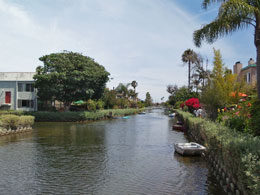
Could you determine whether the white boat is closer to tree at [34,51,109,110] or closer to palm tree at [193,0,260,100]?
palm tree at [193,0,260,100]

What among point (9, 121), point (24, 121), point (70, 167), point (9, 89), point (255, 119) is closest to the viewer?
point (255, 119)

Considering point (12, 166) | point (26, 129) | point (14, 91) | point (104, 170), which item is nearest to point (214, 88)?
point (104, 170)

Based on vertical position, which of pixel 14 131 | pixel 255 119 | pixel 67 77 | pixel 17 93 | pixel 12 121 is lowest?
pixel 14 131

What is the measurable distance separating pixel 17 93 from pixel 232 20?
1701 inches

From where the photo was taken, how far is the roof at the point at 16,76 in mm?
49047

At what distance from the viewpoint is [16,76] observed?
1950 inches

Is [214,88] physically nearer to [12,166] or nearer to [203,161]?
[203,161]

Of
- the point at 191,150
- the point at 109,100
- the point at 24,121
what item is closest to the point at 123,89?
the point at 109,100

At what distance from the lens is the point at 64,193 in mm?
9141

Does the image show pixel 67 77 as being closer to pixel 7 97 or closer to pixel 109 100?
pixel 7 97

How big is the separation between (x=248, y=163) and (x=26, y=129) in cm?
2605


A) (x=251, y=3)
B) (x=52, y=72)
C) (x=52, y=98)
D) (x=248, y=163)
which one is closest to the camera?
(x=248, y=163)

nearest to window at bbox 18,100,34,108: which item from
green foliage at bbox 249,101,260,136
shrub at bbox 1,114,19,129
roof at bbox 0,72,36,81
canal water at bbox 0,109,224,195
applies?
roof at bbox 0,72,36,81

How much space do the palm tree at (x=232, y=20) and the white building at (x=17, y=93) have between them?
3938 centimetres
